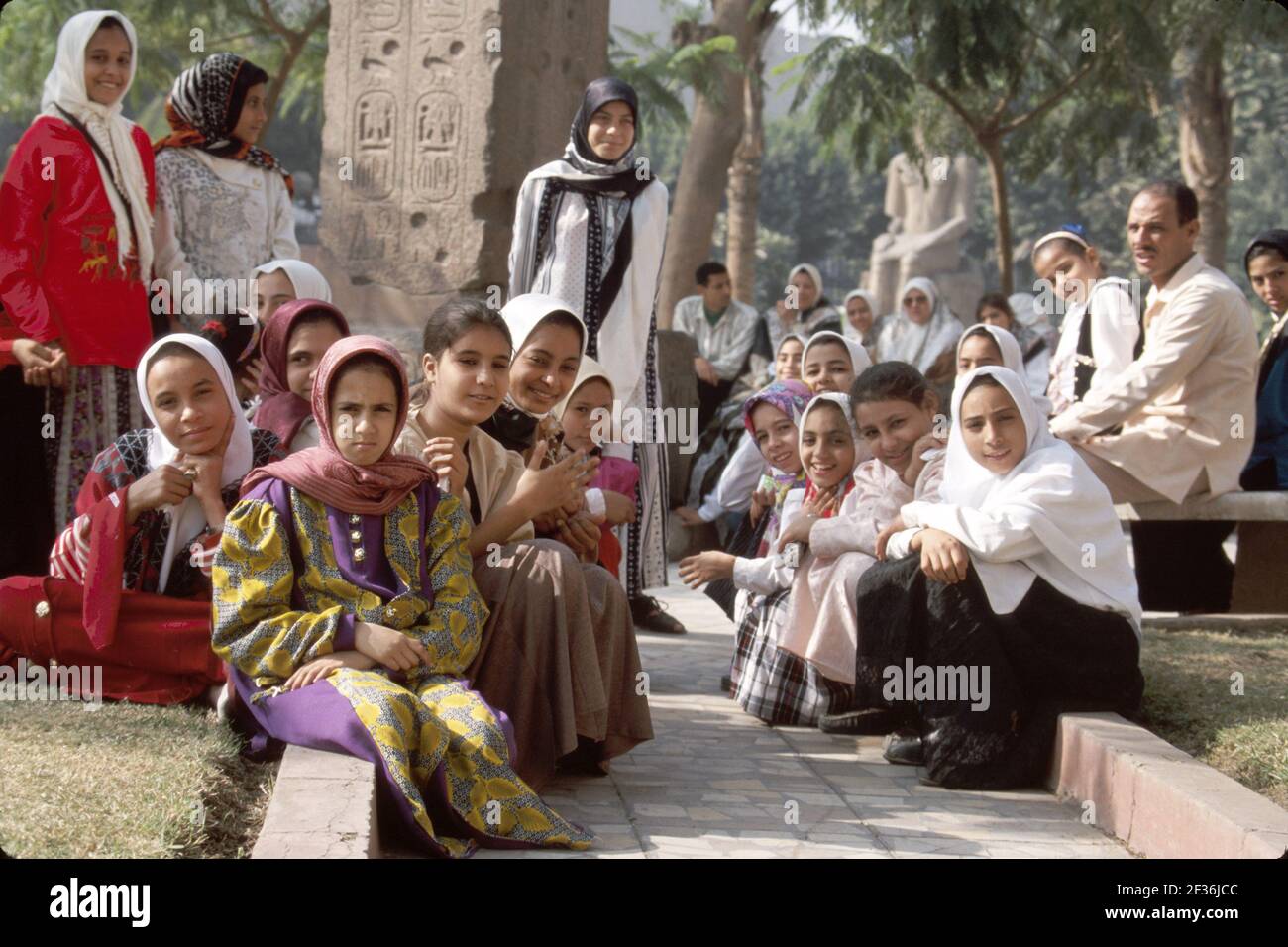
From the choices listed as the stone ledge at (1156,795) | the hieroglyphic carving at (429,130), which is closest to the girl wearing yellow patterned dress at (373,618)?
the stone ledge at (1156,795)

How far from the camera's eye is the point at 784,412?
6.07 metres

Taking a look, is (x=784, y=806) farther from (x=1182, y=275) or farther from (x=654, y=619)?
(x=1182, y=275)

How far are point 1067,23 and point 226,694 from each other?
9866 millimetres

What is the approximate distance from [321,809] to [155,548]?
1.54m

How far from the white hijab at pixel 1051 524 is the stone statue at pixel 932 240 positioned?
21718mm

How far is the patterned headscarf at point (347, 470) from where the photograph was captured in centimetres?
390

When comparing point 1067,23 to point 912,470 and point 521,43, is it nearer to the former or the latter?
point 521,43

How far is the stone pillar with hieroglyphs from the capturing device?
7684mm

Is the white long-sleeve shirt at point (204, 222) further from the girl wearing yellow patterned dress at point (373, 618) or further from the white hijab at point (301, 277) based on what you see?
the girl wearing yellow patterned dress at point (373, 618)

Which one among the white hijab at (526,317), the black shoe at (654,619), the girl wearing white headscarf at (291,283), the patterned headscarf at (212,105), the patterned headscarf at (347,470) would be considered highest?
the patterned headscarf at (212,105)

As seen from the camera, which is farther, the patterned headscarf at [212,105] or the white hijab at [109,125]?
the patterned headscarf at [212,105]
